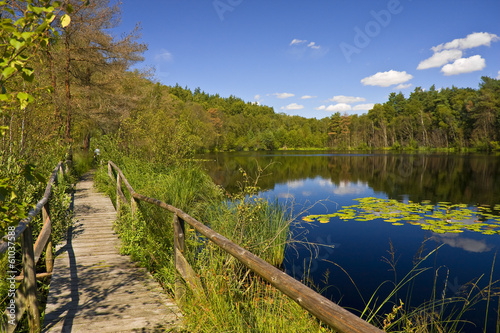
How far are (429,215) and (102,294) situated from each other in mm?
11852

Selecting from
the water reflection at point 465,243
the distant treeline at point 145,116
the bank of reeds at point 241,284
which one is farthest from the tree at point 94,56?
the water reflection at point 465,243

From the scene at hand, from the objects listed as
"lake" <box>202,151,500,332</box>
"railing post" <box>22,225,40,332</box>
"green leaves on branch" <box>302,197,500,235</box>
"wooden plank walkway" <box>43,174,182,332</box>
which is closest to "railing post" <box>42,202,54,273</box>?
"wooden plank walkway" <box>43,174,182,332</box>

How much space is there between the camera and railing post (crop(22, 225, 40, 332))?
3.16 m

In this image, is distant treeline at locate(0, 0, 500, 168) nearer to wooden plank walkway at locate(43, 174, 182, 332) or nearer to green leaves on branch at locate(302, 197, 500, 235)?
wooden plank walkway at locate(43, 174, 182, 332)

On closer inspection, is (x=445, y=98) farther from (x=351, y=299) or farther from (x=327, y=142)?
(x=351, y=299)

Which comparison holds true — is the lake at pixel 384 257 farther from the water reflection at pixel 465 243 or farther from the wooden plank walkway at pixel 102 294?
the wooden plank walkway at pixel 102 294

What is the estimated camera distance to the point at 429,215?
11984mm

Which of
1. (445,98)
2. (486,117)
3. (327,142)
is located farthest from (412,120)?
(327,142)

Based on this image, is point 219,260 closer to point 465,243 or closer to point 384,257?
point 384,257

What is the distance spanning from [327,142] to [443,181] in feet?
308

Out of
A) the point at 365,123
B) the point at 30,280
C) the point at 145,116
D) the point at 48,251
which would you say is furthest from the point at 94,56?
the point at 365,123

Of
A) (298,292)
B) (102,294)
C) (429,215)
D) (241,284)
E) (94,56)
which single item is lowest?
(429,215)

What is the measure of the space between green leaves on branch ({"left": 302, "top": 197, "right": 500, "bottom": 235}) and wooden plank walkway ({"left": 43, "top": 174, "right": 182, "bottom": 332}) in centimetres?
718

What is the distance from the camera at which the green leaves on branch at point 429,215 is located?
1035cm
